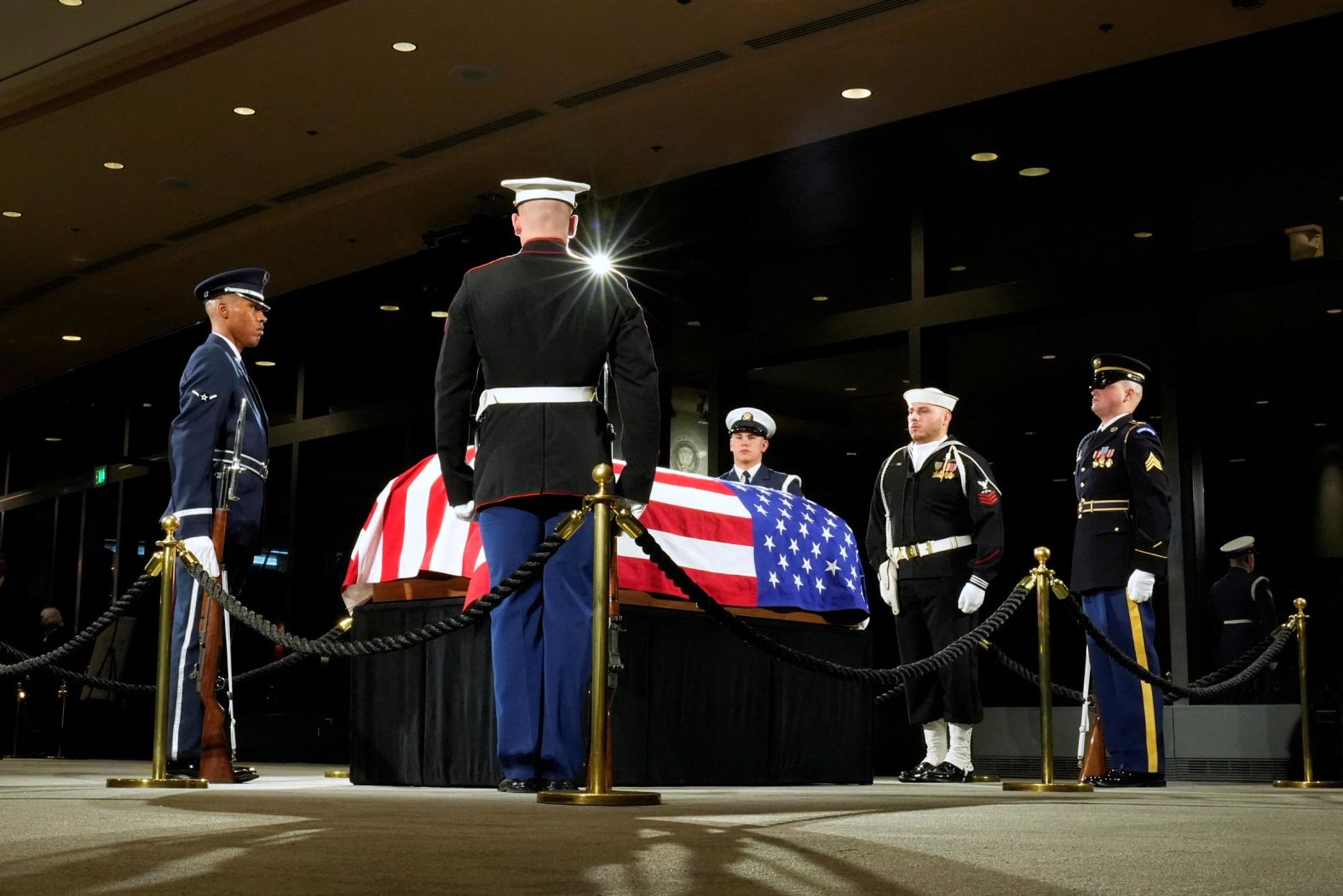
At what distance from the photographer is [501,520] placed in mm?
3869

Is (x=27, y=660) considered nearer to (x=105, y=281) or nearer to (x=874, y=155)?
(x=874, y=155)

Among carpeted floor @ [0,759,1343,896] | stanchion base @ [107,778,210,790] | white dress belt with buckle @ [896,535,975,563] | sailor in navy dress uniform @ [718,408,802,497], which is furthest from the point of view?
sailor in navy dress uniform @ [718,408,802,497]

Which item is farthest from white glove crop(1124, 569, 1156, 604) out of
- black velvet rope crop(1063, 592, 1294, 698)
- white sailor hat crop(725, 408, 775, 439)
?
white sailor hat crop(725, 408, 775, 439)

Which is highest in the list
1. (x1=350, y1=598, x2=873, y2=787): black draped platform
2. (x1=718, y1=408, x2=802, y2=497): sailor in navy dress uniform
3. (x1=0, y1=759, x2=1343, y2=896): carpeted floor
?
(x1=718, y1=408, x2=802, y2=497): sailor in navy dress uniform

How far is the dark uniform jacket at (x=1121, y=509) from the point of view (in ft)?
19.0

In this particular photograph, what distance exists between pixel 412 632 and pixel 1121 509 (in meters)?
3.05

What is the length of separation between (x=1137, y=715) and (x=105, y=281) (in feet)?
31.2

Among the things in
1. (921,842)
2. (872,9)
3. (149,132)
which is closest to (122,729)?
(149,132)

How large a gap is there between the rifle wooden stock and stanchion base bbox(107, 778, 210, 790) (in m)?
0.37

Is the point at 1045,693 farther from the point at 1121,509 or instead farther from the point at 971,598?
the point at 1121,509

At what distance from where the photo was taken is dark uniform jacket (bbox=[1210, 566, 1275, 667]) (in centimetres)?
885

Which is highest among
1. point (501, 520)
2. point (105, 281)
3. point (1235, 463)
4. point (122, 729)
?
point (105, 281)

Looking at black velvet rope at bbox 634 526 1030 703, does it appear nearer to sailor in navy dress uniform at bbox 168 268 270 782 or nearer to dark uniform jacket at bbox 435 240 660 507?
dark uniform jacket at bbox 435 240 660 507

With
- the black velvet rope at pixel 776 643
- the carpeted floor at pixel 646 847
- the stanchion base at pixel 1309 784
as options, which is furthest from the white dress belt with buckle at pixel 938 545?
the carpeted floor at pixel 646 847
